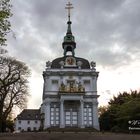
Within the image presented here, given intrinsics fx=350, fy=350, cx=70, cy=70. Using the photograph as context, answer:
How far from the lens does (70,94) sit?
206 feet

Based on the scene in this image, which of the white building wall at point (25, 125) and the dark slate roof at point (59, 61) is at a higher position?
the dark slate roof at point (59, 61)

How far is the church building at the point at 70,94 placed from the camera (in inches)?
2486

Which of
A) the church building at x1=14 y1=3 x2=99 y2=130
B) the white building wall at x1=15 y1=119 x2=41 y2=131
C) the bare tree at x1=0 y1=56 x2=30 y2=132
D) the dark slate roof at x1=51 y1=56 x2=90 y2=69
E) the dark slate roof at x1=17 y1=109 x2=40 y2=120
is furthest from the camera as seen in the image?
the dark slate roof at x1=17 y1=109 x2=40 y2=120

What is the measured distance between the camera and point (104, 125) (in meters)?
69.8

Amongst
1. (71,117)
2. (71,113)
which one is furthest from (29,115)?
(71,117)

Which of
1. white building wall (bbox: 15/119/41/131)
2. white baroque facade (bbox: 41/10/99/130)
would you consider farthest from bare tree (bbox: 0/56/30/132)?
white building wall (bbox: 15/119/41/131)

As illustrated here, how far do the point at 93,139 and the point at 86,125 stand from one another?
109 ft

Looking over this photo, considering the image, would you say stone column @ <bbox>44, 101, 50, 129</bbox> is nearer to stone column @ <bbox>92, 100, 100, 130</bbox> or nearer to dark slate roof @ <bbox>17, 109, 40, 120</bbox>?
stone column @ <bbox>92, 100, 100, 130</bbox>

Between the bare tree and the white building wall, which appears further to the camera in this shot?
the white building wall

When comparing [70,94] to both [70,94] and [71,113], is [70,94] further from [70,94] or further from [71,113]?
[71,113]

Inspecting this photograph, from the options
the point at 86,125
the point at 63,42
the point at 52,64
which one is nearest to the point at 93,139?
the point at 86,125

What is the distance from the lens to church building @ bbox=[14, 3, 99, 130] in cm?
6316

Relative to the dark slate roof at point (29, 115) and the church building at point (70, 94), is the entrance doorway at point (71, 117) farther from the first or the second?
the dark slate roof at point (29, 115)

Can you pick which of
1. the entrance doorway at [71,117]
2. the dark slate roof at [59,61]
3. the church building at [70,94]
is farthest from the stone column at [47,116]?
the dark slate roof at [59,61]
